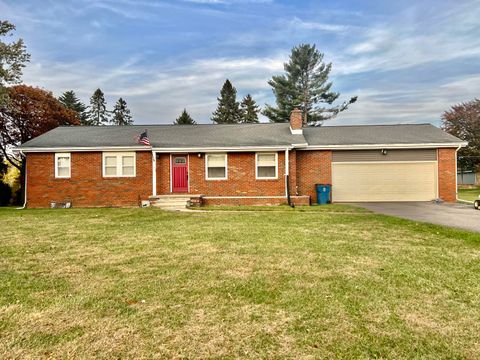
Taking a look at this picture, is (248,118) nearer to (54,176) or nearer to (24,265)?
(54,176)

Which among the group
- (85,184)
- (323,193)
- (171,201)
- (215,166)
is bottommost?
(171,201)

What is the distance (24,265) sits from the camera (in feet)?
17.2

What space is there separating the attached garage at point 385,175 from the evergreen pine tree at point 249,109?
130ft

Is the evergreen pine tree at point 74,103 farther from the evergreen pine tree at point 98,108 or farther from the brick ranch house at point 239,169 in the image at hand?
the brick ranch house at point 239,169

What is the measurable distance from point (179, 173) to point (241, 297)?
544 inches

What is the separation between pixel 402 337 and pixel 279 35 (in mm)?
22634

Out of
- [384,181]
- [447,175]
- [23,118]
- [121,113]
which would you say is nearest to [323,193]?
[384,181]

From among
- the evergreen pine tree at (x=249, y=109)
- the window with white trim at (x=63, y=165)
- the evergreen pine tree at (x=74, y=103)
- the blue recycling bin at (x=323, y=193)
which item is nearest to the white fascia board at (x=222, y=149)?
the blue recycling bin at (x=323, y=193)

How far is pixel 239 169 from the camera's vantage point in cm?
1692

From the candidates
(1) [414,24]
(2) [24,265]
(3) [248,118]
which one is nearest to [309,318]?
(2) [24,265]

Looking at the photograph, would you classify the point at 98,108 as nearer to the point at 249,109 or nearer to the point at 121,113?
the point at 121,113

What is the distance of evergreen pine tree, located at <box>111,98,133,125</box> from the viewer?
6222 cm

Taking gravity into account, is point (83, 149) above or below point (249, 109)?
below

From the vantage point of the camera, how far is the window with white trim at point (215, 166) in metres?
17.0
